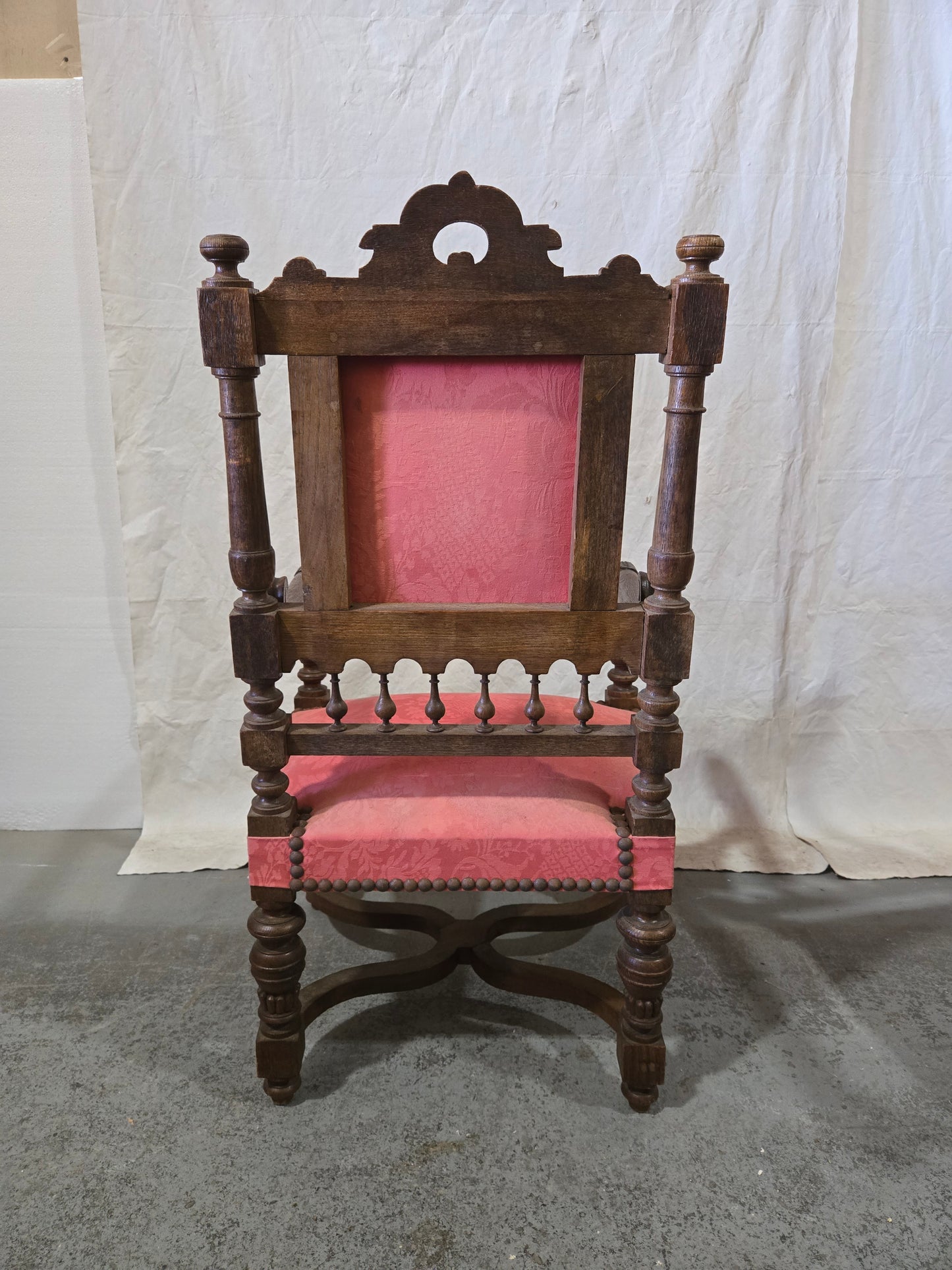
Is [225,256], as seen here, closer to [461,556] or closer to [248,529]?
[248,529]

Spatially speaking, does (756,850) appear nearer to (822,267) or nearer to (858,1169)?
(858,1169)

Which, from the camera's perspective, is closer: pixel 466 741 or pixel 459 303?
pixel 459 303

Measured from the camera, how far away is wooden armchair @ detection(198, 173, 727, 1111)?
46.1 inches

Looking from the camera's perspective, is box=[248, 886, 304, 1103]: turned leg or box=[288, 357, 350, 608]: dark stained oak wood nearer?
box=[288, 357, 350, 608]: dark stained oak wood

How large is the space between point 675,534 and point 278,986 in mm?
913

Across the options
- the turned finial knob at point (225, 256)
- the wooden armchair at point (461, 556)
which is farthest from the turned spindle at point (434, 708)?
the turned finial knob at point (225, 256)

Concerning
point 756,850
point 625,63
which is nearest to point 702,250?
point 625,63

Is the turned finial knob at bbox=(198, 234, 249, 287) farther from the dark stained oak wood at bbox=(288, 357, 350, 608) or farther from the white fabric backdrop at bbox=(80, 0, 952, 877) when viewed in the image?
the white fabric backdrop at bbox=(80, 0, 952, 877)

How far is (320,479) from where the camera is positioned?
4.04 feet

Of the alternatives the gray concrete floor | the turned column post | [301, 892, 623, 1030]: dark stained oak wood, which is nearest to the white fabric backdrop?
the gray concrete floor

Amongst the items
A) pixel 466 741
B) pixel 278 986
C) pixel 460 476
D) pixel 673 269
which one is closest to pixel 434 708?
pixel 466 741

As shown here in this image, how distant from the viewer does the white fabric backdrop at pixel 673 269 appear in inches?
73.7

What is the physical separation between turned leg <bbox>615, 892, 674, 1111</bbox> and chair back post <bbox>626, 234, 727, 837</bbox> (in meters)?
0.15

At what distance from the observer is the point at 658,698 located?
4.31 feet
